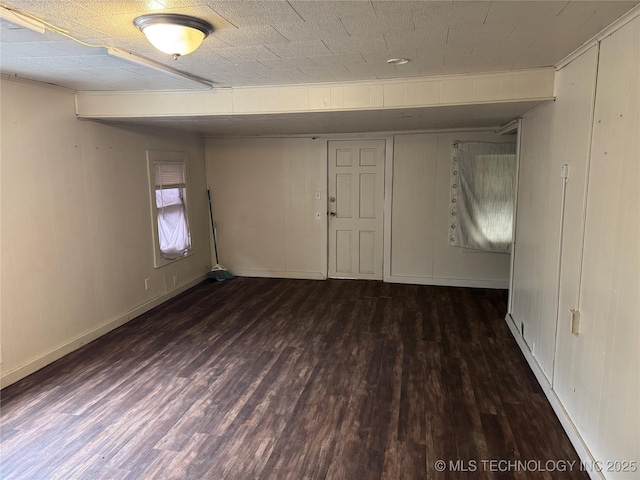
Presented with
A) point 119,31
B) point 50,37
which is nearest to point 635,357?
point 119,31

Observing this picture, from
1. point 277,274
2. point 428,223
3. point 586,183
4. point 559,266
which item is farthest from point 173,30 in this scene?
point 277,274

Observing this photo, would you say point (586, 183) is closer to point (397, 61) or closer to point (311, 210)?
point (397, 61)

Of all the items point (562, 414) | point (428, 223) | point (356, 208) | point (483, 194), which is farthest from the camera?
point (356, 208)

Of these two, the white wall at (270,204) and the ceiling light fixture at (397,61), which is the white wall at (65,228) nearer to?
the white wall at (270,204)

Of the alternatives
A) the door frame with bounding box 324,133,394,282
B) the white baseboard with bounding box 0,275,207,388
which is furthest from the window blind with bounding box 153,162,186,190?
the door frame with bounding box 324,133,394,282

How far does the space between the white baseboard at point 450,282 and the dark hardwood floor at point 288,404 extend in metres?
1.07

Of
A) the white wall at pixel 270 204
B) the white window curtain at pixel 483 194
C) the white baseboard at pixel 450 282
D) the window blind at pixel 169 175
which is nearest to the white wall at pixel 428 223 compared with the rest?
the white baseboard at pixel 450 282

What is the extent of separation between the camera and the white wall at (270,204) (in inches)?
238

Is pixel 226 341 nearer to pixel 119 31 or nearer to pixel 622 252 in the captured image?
pixel 119 31

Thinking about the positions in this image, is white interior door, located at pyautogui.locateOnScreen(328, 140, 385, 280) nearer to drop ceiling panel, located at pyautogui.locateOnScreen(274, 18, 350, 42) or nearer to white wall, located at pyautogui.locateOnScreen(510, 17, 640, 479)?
white wall, located at pyautogui.locateOnScreen(510, 17, 640, 479)

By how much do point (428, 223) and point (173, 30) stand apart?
440 centimetres

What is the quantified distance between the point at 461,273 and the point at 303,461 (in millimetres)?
4006

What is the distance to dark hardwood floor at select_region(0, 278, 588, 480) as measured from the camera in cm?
231

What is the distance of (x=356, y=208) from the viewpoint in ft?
19.7
